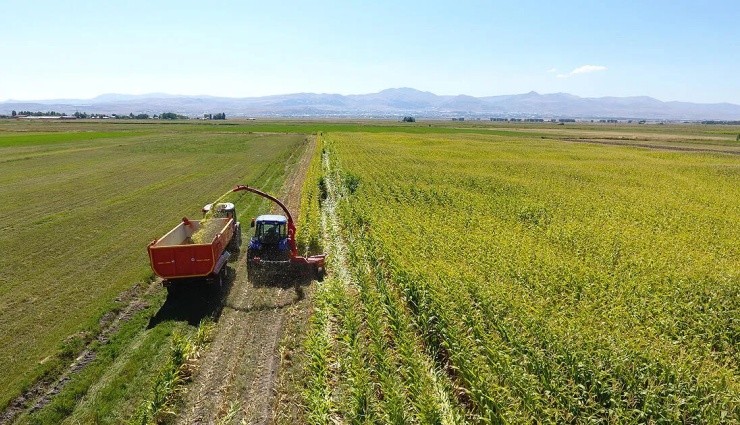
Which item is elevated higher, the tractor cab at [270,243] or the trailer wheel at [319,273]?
the tractor cab at [270,243]

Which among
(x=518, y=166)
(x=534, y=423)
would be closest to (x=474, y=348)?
(x=534, y=423)

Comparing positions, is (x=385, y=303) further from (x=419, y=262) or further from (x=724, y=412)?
(x=724, y=412)

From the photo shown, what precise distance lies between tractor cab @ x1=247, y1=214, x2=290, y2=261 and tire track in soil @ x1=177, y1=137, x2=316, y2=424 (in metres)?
0.84

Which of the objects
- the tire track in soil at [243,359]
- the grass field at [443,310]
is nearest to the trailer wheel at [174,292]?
the grass field at [443,310]

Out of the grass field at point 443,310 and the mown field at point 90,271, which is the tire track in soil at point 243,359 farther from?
the mown field at point 90,271

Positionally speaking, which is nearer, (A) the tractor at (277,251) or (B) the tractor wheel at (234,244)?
(A) the tractor at (277,251)

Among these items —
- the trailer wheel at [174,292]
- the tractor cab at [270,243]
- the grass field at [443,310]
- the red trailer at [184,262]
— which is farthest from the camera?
the tractor cab at [270,243]

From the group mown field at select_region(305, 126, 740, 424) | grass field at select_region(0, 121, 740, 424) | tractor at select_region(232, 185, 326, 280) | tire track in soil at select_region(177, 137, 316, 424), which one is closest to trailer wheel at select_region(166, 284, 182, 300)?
grass field at select_region(0, 121, 740, 424)

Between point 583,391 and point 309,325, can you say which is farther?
point 309,325

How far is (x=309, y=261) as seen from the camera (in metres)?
15.5

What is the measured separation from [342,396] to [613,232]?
14.0 m

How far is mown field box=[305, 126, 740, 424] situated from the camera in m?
7.63

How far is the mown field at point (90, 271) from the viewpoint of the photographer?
31.6 ft

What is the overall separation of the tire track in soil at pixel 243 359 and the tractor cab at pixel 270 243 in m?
0.84
